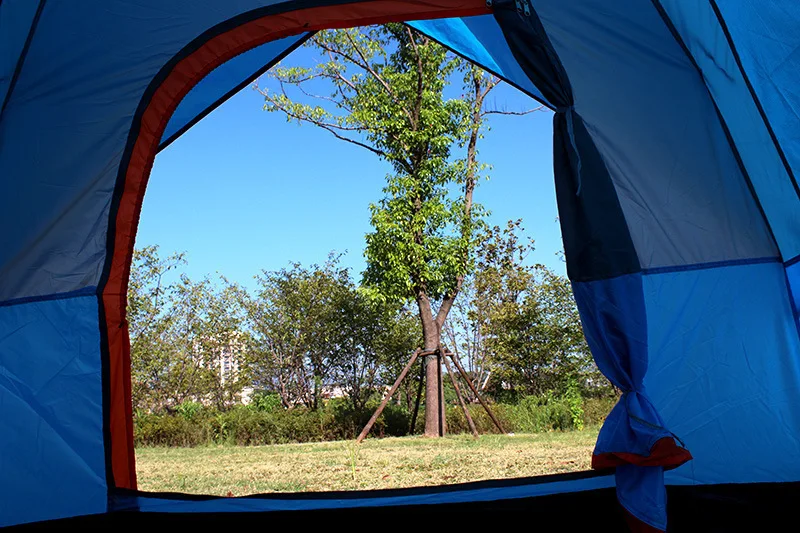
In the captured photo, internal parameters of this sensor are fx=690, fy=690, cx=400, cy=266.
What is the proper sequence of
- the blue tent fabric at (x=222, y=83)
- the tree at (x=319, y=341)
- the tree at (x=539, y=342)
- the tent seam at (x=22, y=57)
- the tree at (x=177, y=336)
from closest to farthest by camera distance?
the tent seam at (x=22, y=57)
the blue tent fabric at (x=222, y=83)
the tree at (x=177, y=336)
the tree at (x=319, y=341)
the tree at (x=539, y=342)

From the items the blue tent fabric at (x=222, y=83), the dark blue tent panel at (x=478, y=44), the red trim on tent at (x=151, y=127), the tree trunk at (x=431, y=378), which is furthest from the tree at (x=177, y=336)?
the dark blue tent panel at (x=478, y=44)

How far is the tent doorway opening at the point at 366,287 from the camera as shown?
8.73 meters

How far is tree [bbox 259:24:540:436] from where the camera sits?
29.1 ft

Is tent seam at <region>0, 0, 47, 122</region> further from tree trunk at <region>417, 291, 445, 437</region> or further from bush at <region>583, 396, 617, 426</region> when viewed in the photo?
bush at <region>583, 396, 617, 426</region>

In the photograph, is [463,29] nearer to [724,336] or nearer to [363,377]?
[724,336]

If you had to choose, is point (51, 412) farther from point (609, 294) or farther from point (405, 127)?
point (405, 127)

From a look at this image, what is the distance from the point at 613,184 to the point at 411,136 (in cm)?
680

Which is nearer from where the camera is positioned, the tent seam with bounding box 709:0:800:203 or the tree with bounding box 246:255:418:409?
the tent seam with bounding box 709:0:800:203

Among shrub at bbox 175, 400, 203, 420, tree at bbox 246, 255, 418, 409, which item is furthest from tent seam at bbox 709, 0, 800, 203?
tree at bbox 246, 255, 418, 409

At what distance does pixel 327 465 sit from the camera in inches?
211

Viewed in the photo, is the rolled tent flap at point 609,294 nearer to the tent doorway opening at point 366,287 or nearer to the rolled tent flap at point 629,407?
the rolled tent flap at point 629,407

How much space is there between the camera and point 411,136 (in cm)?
911

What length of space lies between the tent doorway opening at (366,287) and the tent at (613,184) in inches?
167

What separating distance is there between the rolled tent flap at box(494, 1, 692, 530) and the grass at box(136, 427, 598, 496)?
233cm
